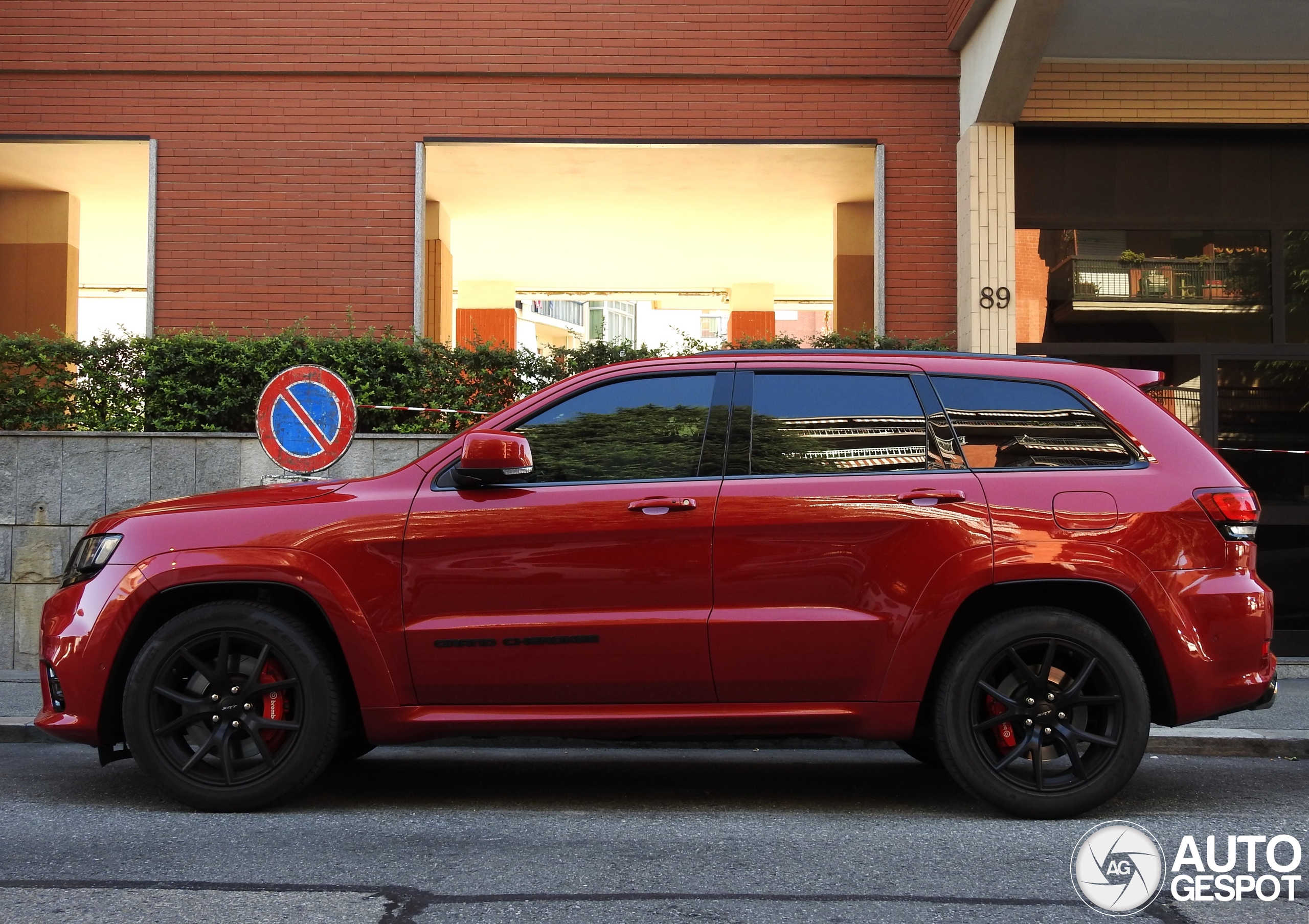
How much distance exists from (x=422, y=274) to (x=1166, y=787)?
26.4 feet

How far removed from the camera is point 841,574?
5.09 m

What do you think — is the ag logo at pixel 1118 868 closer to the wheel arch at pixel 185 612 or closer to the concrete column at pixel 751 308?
the wheel arch at pixel 185 612

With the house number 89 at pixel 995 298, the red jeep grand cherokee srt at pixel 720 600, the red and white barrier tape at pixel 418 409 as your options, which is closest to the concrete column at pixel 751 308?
the house number 89 at pixel 995 298

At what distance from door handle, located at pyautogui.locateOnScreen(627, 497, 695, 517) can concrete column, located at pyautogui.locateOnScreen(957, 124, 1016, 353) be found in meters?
6.82

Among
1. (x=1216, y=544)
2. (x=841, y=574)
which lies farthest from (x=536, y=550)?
(x=1216, y=544)

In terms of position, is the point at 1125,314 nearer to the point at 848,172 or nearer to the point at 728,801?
the point at 848,172

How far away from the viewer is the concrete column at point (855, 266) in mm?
12344

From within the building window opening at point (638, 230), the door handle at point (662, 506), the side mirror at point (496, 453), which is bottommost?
the door handle at point (662, 506)

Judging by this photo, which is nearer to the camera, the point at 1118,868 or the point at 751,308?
the point at 1118,868

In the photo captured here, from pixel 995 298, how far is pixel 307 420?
20.1 feet

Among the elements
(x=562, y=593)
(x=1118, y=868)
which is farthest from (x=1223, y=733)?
(x=562, y=593)

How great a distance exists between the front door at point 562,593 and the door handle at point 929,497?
0.73 metres

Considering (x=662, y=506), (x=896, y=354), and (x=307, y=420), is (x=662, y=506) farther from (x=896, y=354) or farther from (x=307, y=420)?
(x=307, y=420)

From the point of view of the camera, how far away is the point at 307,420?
26.4 feet
